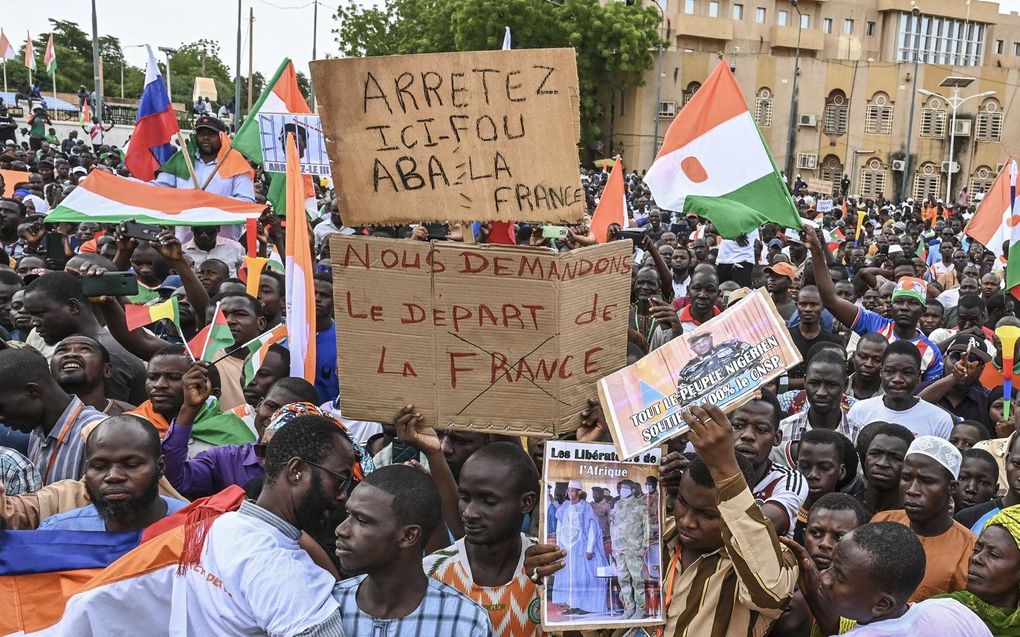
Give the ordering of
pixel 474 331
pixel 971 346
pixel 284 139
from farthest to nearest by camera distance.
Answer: pixel 284 139, pixel 971 346, pixel 474 331

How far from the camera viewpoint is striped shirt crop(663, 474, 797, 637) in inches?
105

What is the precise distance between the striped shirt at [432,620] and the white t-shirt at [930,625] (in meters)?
1.09

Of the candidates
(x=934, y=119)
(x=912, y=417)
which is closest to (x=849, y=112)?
(x=934, y=119)

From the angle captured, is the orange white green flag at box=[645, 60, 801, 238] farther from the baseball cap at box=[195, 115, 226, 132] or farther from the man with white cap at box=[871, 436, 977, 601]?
the baseball cap at box=[195, 115, 226, 132]

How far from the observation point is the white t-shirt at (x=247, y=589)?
248 cm

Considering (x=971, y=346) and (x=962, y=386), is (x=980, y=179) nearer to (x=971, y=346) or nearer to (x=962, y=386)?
(x=971, y=346)

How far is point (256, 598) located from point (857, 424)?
387cm

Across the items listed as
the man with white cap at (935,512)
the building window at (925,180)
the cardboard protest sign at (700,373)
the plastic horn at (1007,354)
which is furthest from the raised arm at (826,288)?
the building window at (925,180)

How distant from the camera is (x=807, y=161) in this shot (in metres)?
49.6

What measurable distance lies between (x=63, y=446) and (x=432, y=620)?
191 cm

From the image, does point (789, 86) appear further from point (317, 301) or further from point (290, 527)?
point (290, 527)

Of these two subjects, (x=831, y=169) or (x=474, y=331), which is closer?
(x=474, y=331)

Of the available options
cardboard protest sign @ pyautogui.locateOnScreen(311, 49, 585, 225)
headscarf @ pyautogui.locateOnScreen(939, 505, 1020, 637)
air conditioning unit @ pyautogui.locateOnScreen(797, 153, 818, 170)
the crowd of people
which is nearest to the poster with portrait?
the crowd of people

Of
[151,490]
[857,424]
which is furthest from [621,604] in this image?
[857,424]
